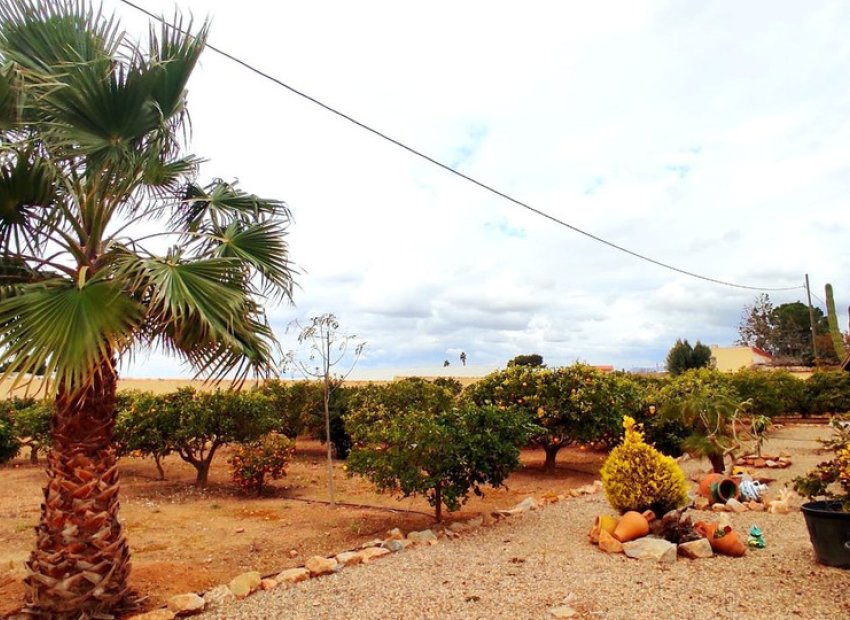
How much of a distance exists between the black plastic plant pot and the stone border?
3.28 meters

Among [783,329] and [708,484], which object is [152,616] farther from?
[783,329]

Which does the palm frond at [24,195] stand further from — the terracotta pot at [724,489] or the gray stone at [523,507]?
the terracotta pot at [724,489]

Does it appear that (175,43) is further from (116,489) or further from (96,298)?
(116,489)

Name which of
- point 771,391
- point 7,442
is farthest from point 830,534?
point 7,442

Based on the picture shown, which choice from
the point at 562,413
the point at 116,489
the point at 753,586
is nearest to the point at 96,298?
the point at 116,489

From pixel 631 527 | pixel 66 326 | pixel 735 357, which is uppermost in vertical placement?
→ pixel 735 357

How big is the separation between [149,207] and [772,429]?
16939 mm

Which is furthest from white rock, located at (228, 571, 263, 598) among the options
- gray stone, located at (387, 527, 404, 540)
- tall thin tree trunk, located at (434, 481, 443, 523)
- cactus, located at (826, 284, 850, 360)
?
cactus, located at (826, 284, 850, 360)

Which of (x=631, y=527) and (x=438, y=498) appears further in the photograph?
(x=438, y=498)

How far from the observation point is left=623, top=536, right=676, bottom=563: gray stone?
525 cm

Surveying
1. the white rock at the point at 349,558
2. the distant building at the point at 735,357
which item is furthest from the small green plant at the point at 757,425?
the distant building at the point at 735,357

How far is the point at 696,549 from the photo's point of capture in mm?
5309

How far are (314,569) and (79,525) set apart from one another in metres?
1.89

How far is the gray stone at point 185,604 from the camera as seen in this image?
4395 millimetres
